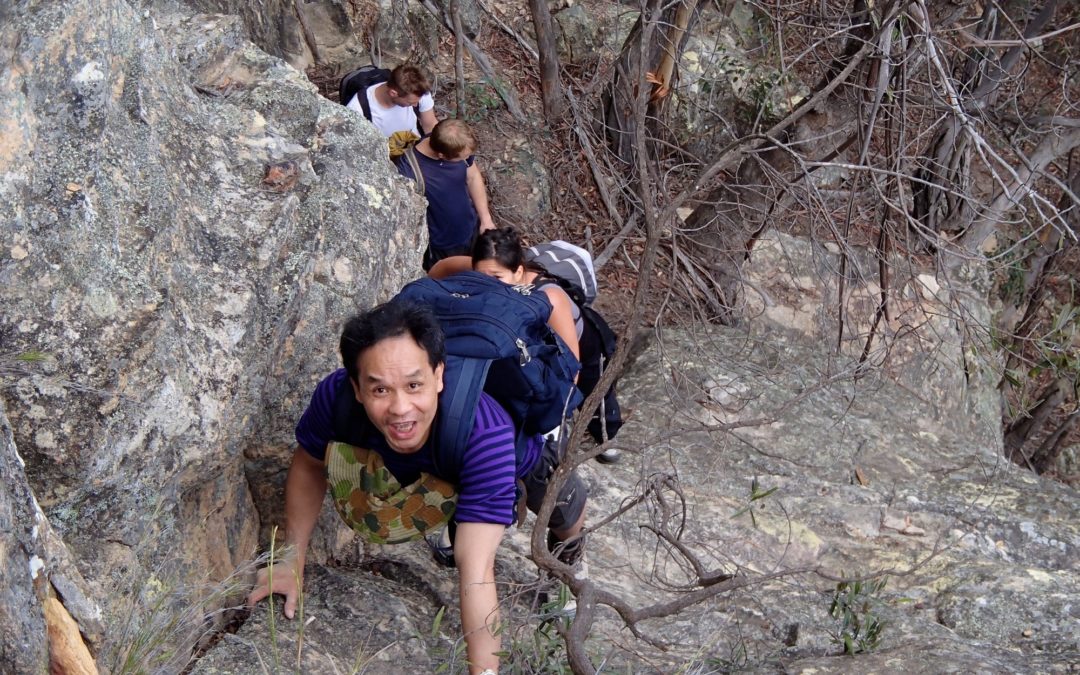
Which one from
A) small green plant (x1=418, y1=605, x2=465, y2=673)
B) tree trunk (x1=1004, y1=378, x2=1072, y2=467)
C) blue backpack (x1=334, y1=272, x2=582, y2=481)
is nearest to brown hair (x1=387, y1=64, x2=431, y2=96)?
blue backpack (x1=334, y1=272, x2=582, y2=481)

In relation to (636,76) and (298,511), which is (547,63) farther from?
(298,511)

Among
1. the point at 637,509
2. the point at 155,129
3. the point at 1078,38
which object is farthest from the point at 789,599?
the point at 1078,38

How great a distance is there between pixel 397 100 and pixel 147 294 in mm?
3523

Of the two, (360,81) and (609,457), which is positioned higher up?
(360,81)

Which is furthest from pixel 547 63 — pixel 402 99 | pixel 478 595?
pixel 478 595

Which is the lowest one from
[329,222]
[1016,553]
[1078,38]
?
[1016,553]

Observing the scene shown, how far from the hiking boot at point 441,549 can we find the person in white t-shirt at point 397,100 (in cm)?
304

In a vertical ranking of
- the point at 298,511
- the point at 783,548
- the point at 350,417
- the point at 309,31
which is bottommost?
the point at 783,548

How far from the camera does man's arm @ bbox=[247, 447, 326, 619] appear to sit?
3.12 meters

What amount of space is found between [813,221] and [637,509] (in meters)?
1.62

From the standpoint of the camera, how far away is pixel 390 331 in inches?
106

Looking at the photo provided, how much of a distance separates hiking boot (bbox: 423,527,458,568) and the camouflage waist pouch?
2.27 feet

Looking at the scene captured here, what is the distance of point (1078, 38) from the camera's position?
1037cm

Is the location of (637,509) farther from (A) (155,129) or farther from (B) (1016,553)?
(A) (155,129)
